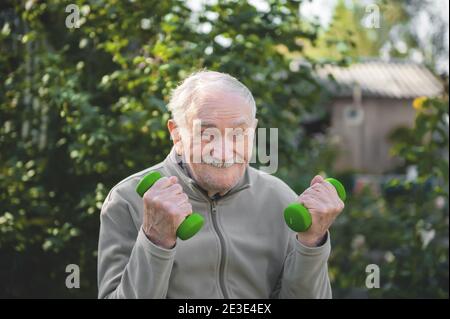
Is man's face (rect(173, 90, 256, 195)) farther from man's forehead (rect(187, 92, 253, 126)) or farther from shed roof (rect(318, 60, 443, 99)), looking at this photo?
shed roof (rect(318, 60, 443, 99))

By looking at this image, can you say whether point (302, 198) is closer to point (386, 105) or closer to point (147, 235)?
point (147, 235)

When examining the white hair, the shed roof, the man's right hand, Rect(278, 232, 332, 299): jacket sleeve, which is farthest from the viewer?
the shed roof

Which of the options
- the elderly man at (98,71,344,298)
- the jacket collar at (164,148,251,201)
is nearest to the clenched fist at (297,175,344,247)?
the elderly man at (98,71,344,298)

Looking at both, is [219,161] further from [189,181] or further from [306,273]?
[306,273]

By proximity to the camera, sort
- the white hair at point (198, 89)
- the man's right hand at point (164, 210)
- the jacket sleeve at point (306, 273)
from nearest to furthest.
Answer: the man's right hand at point (164, 210), the jacket sleeve at point (306, 273), the white hair at point (198, 89)

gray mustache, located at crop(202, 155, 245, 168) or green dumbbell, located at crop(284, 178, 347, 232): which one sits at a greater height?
gray mustache, located at crop(202, 155, 245, 168)

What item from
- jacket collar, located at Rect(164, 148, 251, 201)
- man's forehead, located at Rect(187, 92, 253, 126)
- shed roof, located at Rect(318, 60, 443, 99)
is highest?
man's forehead, located at Rect(187, 92, 253, 126)

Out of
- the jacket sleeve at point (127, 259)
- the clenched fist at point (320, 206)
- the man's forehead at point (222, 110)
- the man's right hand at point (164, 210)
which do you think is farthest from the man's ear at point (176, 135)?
the clenched fist at point (320, 206)

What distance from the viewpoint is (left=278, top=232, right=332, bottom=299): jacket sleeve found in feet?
6.55

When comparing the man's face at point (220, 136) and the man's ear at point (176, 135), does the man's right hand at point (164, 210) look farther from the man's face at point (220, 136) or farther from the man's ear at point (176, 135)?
the man's ear at point (176, 135)

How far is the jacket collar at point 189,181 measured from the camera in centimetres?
220

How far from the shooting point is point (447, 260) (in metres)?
4.16

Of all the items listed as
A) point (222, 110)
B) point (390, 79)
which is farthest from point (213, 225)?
point (390, 79)

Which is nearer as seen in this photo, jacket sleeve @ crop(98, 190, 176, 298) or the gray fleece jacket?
jacket sleeve @ crop(98, 190, 176, 298)
